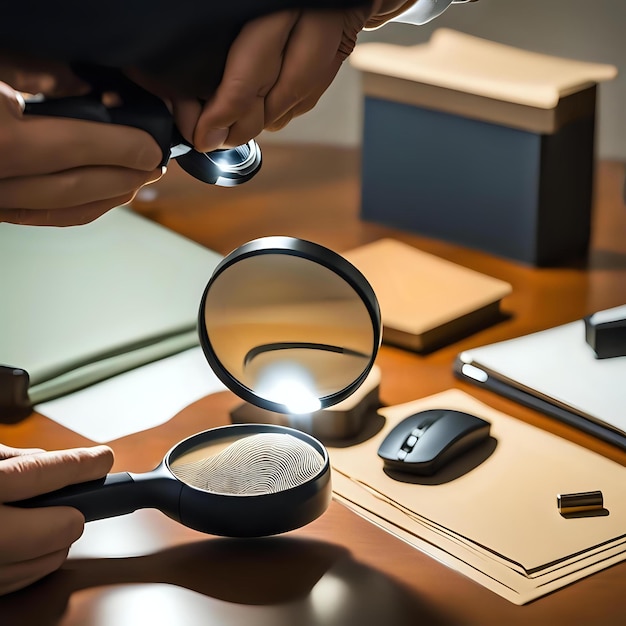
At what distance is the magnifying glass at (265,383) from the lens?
0.81m

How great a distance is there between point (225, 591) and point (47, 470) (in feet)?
0.47

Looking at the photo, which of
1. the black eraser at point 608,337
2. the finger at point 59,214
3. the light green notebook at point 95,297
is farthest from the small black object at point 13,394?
the black eraser at point 608,337

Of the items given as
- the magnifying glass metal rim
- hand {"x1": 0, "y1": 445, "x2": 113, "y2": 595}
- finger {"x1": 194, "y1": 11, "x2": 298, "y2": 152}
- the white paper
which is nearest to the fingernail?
finger {"x1": 194, "y1": 11, "x2": 298, "y2": 152}

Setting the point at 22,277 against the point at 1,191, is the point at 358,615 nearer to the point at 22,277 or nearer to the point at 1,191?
the point at 1,191

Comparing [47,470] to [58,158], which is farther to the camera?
[47,470]

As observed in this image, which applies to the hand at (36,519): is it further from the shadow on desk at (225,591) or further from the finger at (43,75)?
the finger at (43,75)

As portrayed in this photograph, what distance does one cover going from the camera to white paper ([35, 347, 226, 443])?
40.0 inches

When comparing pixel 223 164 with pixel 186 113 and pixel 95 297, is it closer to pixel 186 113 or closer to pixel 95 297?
pixel 186 113

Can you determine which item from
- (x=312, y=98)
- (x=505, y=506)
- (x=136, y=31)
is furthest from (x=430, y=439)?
(x=136, y=31)

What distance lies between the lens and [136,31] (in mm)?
675

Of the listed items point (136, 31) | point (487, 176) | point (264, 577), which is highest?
point (136, 31)

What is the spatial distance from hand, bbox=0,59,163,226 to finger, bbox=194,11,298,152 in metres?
0.04

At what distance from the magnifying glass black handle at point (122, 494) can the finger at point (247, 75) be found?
0.80 feet

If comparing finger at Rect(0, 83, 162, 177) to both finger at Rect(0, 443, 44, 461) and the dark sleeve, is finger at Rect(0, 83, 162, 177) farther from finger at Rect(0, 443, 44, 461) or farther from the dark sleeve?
finger at Rect(0, 443, 44, 461)
